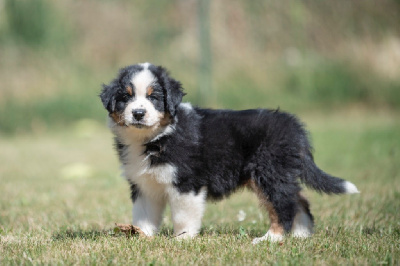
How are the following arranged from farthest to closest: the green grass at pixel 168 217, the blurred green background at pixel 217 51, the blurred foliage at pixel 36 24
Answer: the blurred green background at pixel 217 51 → the blurred foliage at pixel 36 24 → the green grass at pixel 168 217

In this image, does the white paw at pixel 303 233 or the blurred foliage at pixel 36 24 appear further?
the blurred foliage at pixel 36 24

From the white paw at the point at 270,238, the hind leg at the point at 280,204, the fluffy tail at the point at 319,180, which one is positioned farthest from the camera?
the fluffy tail at the point at 319,180

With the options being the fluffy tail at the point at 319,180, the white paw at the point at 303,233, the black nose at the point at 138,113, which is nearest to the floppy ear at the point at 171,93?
the black nose at the point at 138,113

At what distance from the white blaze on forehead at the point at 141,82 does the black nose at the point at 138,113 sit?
0.17 m

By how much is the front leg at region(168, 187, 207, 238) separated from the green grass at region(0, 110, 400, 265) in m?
0.12

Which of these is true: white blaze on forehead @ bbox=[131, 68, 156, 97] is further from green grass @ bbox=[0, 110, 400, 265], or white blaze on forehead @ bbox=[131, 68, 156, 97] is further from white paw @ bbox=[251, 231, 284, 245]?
white paw @ bbox=[251, 231, 284, 245]

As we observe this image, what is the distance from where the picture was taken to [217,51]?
1341 centimetres

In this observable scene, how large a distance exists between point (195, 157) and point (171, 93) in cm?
48

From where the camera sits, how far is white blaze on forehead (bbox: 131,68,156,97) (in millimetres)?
3854

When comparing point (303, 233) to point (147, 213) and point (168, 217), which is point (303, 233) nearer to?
point (147, 213)

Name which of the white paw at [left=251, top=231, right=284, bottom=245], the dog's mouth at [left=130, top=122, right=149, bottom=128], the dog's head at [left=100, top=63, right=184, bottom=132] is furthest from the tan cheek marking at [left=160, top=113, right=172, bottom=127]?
the white paw at [left=251, top=231, right=284, bottom=245]

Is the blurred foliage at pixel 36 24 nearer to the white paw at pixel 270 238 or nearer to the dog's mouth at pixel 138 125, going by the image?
the dog's mouth at pixel 138 125

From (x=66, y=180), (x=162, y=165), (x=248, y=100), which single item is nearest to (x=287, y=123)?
(x=162, y=165)

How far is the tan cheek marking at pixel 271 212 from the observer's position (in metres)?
3.84
